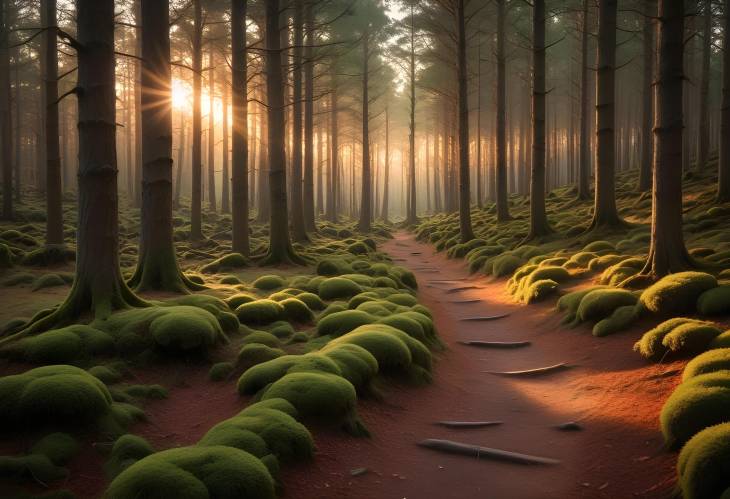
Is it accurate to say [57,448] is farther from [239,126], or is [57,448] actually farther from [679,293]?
[239,126]

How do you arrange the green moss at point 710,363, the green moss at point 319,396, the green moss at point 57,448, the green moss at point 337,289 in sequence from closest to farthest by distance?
the green moss at point 57,448 < the green moss at point 710,363 < the green moss at point 319,396 < the green moss at point 337,289

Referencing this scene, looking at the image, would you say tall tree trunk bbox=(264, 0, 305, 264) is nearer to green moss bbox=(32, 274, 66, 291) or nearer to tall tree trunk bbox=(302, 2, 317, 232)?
green moss bbox=(32, 274, 66, 291)

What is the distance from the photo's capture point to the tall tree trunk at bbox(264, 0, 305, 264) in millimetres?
16469

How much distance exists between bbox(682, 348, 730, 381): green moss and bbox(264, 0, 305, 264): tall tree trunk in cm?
1264

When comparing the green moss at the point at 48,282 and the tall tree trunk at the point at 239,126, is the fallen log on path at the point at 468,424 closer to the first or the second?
the green moss at the point at 48,282

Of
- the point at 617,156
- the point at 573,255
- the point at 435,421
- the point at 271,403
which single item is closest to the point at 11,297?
the point at 271,403

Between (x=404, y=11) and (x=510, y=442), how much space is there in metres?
34.6

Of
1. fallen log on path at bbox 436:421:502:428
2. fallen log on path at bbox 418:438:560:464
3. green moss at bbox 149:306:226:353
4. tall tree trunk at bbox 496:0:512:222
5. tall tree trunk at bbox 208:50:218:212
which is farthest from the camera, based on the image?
A: tall tree trunk at bbox 208:50:218:212

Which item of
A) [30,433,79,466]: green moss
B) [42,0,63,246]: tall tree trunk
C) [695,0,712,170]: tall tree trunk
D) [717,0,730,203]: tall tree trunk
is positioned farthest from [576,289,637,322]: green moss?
[695,0,712,170]: tall tree trunk

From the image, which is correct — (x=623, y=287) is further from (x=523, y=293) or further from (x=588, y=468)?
(x=588, y=468)

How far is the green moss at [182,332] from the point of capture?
7.55 m

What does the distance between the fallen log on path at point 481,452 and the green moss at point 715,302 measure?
13.8 ft

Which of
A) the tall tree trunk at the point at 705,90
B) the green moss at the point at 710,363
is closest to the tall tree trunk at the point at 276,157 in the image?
the green moss at the point at 710,363

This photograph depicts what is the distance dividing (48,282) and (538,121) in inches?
658
